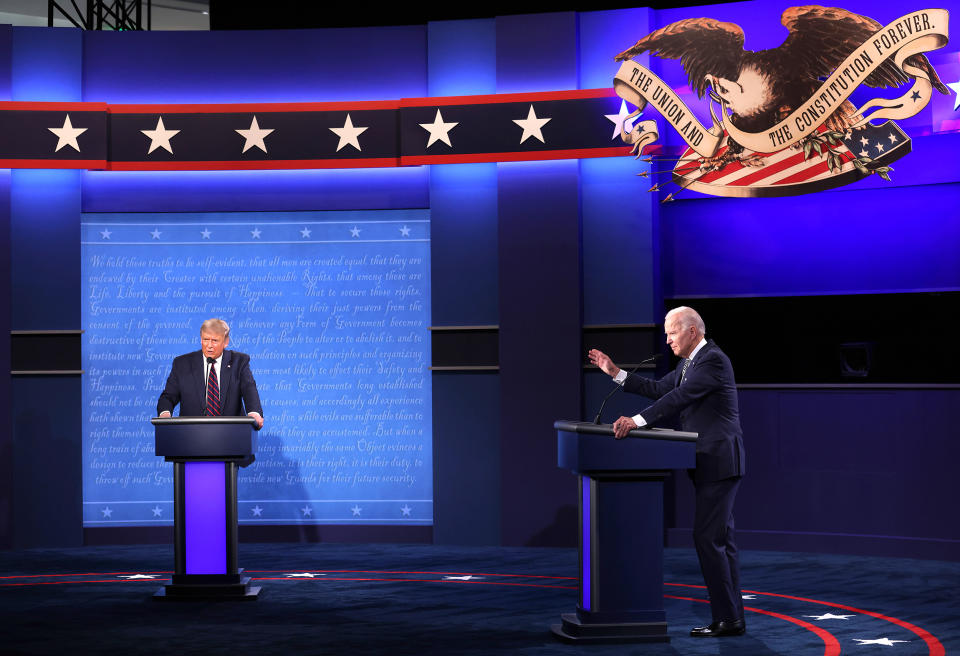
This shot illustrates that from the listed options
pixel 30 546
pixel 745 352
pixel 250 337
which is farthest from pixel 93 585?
pixel 745 352

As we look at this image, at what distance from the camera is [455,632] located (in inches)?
223

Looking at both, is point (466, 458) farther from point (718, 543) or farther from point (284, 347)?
point (718, 543)

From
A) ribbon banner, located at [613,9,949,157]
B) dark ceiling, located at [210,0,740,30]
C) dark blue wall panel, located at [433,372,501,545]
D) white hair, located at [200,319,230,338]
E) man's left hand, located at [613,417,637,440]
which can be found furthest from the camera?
dark ceiling, located at [210,0,740,30]

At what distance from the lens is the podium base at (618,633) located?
541 cm

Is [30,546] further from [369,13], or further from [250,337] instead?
[369,13]

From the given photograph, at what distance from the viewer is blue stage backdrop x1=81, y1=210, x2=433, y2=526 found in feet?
29.6

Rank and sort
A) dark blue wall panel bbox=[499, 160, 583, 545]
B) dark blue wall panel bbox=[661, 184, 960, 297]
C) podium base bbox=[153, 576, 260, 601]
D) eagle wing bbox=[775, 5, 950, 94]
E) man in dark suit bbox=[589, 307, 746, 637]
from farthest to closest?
dark blue wall panel bbox=[499, 160, 583, 545]
dark blue wall panel bbox=[661, 184, 960, 297]
eagle wing bbox=[775, 5, 950, 94]
podium base bbox=[153, 576, 260, 601]
man in dark suit bbox=[589, 307, 746, 637]

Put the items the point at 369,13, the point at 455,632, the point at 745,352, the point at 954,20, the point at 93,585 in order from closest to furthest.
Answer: the point at 455,632 → the point at 93,585 → the point at 954,20 → the point at 745,352 → the point at 369,13

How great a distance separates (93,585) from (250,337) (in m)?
2.59

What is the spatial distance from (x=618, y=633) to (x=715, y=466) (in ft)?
3.01

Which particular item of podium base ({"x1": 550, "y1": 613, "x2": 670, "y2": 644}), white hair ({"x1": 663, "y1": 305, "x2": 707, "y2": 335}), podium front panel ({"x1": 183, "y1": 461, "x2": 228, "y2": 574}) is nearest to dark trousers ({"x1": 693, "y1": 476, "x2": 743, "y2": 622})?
podium base ({"x1": 550, "y1": 613, "x2": 670, "y2": 644})

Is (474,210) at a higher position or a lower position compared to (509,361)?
higher

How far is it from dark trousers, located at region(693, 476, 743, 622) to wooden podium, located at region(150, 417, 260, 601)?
2637 mm

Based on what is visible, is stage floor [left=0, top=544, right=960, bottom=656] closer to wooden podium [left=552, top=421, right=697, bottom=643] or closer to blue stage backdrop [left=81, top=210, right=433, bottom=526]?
wooden podium [left=552, top=421, right=697, bottom=643]
